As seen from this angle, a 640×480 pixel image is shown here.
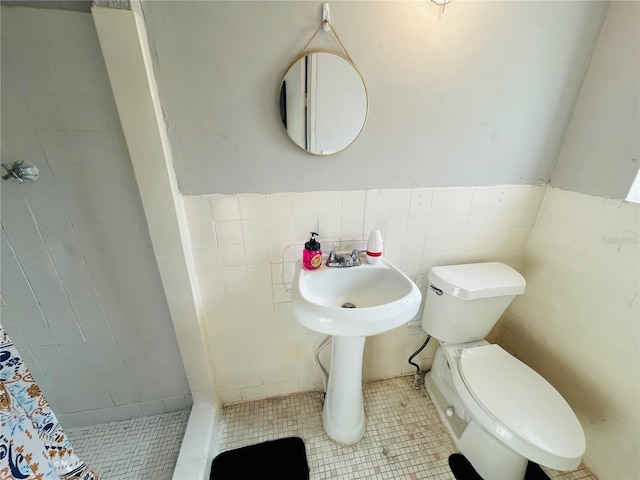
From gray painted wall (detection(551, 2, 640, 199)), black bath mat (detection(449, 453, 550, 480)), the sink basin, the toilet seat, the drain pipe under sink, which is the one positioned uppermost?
gray painted wall (detection(551, 2, 640, 199))

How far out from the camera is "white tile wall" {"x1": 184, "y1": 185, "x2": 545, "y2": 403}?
1.01 m

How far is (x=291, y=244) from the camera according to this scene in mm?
1071

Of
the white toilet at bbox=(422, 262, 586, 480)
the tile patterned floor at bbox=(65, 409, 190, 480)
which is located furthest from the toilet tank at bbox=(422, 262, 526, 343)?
the tile patterned floor at bbox=(65, 409, 190, 480)

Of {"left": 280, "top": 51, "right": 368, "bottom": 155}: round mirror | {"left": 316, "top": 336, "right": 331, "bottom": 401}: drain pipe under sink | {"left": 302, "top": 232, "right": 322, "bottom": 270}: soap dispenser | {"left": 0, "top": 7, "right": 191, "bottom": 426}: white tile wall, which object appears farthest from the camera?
{"left": 316, "top": 336, "right": 331, "bottom": 401}: drain pipe under sink

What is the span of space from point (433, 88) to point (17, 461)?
158 centimetres

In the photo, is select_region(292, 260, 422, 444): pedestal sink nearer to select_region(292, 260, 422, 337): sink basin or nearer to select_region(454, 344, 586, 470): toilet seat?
select_region(292, 260, 422, 337): sink basin

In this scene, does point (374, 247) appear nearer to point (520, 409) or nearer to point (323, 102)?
point (323, 102)

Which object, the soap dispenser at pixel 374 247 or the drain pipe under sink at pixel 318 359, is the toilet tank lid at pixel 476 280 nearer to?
the soap dispenser at pixel 374 247

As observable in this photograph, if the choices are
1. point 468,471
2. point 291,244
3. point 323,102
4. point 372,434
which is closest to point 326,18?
point 323,102

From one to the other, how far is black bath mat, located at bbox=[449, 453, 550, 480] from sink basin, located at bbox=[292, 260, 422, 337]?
2.60ft

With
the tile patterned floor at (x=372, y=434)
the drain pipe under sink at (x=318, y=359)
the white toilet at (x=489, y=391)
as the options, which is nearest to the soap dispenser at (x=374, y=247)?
the white toilet at (x=489, y=391)

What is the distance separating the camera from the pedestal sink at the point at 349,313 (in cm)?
76

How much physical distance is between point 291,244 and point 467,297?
771mm

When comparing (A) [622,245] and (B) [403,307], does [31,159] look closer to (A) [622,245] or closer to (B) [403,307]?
(B) [403,307]
